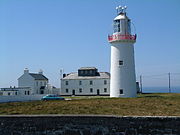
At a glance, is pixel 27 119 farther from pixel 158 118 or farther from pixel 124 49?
pixel 124 49

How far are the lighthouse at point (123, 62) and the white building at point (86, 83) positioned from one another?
1611 cm

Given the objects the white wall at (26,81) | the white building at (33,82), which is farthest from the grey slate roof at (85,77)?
the white wall at (26,81)

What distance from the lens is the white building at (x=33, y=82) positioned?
50.4 m

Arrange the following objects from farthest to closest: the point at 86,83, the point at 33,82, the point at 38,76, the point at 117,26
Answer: the point at 38,76, the point at 33,82, the point at 86,83, the point at 117,26

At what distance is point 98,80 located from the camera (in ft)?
157

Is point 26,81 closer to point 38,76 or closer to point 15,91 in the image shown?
point 38,76

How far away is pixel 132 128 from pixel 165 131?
1.40m

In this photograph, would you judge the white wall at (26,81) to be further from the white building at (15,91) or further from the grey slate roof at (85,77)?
the grey slate roof at (85,77)

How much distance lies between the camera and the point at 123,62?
101ft

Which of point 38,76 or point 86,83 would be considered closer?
point 86,83

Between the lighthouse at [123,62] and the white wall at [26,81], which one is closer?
the lighthouse at [123,62]

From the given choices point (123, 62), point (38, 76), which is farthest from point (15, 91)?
point (123, 62)

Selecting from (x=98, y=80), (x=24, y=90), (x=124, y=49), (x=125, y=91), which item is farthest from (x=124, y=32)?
(x=24, y=90)

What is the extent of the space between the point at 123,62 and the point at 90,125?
20.3 meters
